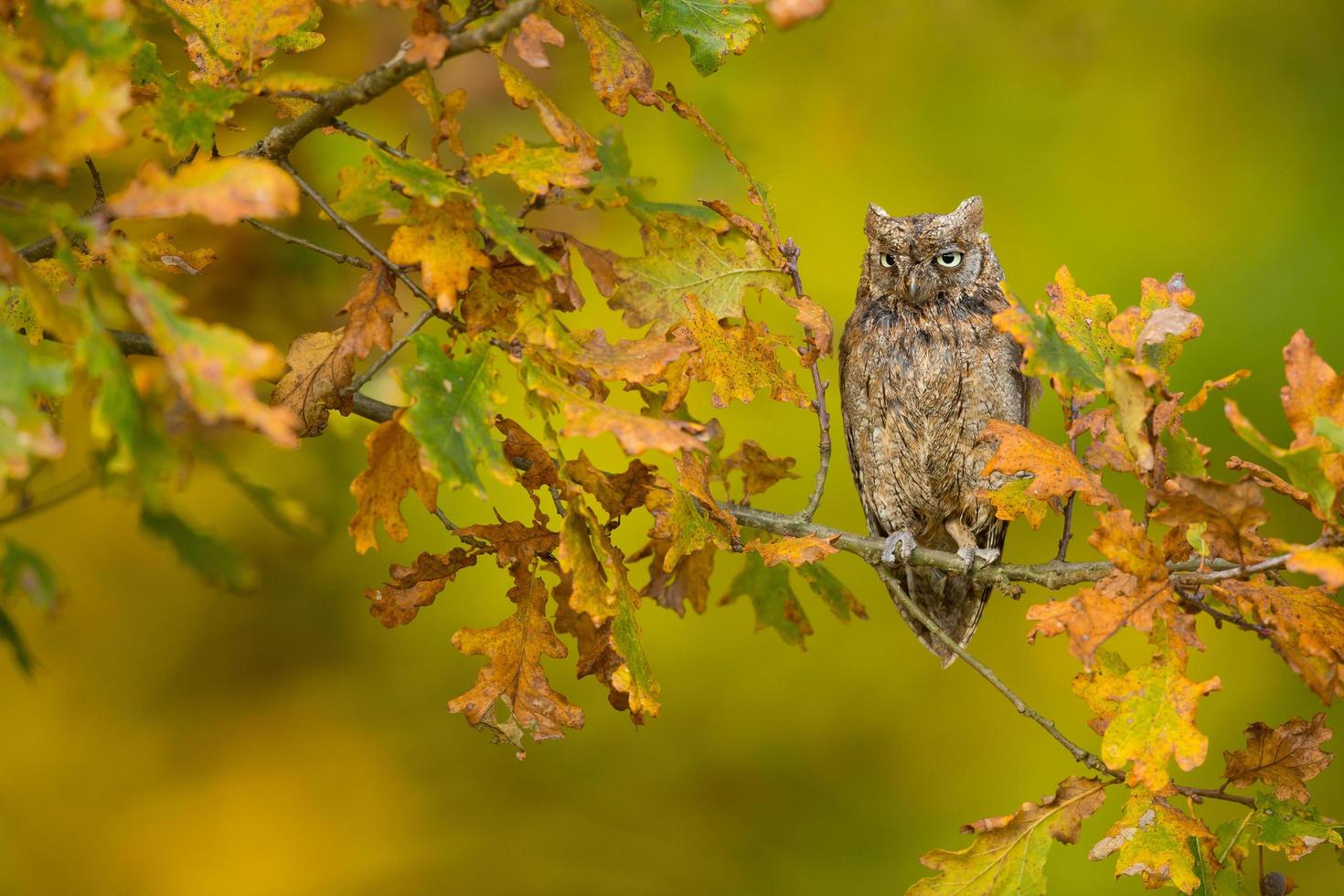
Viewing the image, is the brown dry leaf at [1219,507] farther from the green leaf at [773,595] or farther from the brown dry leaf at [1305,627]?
the green leaf at [773,595]

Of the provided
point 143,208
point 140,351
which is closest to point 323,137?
point 140,351

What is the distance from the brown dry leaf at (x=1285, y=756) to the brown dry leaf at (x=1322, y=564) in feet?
1.17

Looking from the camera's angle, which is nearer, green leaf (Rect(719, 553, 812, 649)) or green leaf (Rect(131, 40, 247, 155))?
green leaf (Rect(131, 40, 247, 155))

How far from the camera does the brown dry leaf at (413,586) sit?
1.29 metres

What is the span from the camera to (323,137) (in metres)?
2.60

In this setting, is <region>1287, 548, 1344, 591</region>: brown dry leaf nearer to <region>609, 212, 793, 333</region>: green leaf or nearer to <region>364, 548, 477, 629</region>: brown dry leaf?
<region>609, 212, 793, 333</region>: green leaf

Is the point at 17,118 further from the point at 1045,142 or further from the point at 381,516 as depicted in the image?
the point at 1045,142

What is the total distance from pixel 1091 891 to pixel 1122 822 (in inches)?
75.0

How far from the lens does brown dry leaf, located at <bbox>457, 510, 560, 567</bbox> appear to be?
1265 mm

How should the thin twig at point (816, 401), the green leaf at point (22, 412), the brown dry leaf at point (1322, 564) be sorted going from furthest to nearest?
1. the thin twig at point (816, 401)
2. the brown dry leaf at point (1322, 564)
3. the green leaf at point (22, 412)

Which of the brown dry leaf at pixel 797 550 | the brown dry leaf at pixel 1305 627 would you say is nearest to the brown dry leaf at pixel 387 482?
the brown dry leaf at pixel 797 550

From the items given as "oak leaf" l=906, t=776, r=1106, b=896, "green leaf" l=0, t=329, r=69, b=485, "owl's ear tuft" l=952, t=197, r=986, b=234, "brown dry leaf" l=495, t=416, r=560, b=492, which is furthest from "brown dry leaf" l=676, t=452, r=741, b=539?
"owl's ear tuft" l=952, t=197, r=986, b=234

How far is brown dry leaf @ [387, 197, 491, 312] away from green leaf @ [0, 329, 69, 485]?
34cm

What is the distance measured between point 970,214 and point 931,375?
0.26 meters
